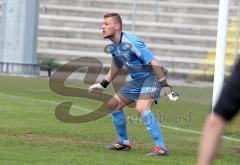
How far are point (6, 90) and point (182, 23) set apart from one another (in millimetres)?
17452

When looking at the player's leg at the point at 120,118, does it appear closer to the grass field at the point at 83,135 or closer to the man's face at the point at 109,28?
the grass field at the point at 83,135

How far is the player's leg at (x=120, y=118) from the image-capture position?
34.3 ft

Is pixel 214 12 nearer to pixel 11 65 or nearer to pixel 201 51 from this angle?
pixel 201 51

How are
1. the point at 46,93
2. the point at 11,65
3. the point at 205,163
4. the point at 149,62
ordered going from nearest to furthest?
the point at 205,163, the point at 149,62, the point at 46,93, the point at 11,65

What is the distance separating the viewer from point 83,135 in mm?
12109

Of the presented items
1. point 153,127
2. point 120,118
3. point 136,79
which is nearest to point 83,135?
point 120,118

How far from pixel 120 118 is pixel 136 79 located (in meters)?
0.55

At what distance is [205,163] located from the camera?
3.62m

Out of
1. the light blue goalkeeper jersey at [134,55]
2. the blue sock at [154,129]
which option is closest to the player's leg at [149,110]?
the blue sock at [154,129]

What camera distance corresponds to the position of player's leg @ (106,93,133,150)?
1046cm

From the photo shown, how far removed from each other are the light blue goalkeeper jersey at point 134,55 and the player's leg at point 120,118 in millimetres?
311

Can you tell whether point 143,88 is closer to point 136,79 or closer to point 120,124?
point 136,79

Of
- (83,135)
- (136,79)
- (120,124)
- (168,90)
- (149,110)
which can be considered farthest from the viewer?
(83,135)

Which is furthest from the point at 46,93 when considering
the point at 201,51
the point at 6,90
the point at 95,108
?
the point at 201,51
